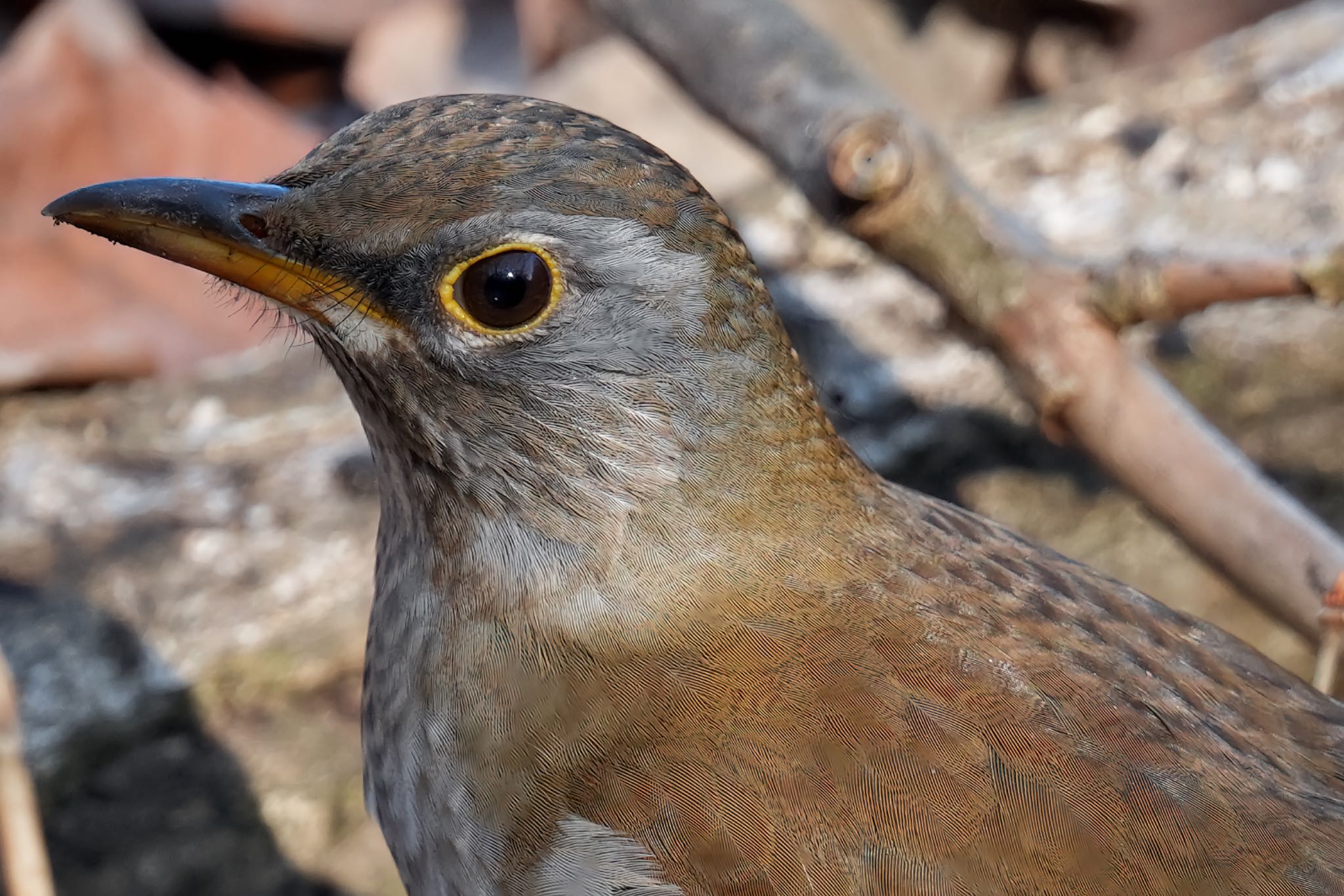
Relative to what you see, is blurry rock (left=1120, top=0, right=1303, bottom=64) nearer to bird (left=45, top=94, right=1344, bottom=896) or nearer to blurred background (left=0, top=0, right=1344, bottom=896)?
blurred background (left=0, top=0, right=1344, bottom=896)

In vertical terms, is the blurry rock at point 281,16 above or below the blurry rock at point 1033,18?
below

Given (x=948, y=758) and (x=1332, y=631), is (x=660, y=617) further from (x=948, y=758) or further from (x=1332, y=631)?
(x=1332, y=631)

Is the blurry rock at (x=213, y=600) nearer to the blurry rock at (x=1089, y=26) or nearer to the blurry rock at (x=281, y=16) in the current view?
the blurry rock at (x=281, y=16)

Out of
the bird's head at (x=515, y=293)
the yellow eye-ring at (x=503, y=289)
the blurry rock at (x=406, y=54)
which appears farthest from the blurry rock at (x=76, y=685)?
the blurry rock at (x=406, y=54)

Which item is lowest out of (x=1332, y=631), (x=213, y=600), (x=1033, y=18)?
(x=213, y=600)

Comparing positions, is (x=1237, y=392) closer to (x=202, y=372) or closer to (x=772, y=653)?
(x=772, y=653)

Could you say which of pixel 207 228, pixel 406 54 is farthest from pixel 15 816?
pixel 406 54

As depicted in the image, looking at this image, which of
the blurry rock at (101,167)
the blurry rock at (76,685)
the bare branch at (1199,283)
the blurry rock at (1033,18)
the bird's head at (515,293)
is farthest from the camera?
the blurry rock at (1033,18)
